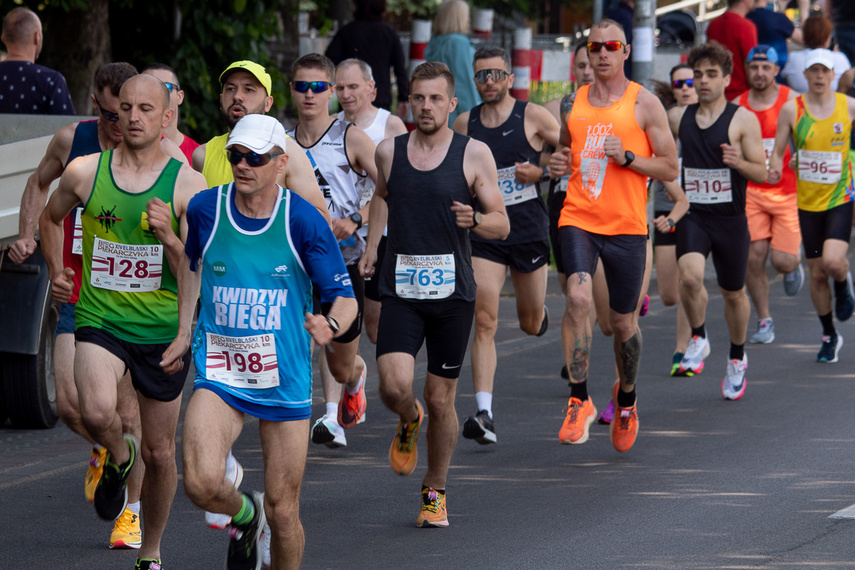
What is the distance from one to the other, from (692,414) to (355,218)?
2.71 metres

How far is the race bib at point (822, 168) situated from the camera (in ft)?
35.6

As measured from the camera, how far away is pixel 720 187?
978 centimetres

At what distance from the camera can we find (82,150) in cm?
645

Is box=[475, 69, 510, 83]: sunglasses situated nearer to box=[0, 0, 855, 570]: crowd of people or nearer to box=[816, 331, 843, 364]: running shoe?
box=[0, 0, 855, 570]: crowd of people

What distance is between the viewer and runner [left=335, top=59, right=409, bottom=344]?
28.2ft

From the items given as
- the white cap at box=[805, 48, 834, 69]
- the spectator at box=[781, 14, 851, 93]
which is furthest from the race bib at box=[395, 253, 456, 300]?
Answer: the spectator at box=[781, 14, 851, 93]

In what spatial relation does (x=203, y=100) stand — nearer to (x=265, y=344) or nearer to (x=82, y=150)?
(x=82, y=150)

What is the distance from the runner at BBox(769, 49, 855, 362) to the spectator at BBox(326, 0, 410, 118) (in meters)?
3.95

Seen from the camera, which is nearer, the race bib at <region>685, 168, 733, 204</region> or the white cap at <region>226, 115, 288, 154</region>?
the white cap at <region>226, 115, 288, 154</region>

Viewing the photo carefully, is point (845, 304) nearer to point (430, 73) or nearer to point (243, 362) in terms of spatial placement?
point (430, 73)

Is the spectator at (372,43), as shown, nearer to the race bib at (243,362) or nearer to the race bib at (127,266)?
the race bib at (127,266)

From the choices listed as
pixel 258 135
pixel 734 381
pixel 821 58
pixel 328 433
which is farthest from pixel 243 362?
pixel 821 58

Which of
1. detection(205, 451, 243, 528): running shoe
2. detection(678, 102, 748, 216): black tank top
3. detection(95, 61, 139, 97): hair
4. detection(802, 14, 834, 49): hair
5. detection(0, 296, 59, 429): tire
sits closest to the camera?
detection(205, 451, 243, 528): running shoe

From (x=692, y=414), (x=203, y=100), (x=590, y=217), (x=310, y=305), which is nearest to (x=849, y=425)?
(x=692, y=414)
